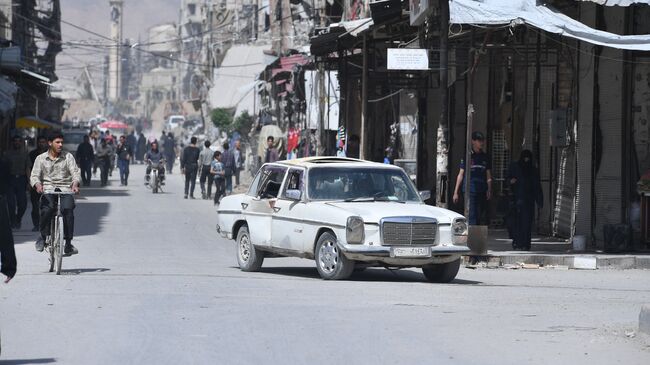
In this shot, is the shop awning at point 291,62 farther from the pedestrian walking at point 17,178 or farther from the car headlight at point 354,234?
the car headlight at point 354,234

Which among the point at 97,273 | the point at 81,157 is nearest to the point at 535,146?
the point at 97,273

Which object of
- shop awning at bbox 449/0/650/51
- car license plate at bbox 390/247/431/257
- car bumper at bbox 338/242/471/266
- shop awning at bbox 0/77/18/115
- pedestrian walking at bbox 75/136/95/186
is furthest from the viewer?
pedestrian walking at bbox 75/136/95/186

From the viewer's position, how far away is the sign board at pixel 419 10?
800 inches

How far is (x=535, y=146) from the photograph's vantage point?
25.9 metres

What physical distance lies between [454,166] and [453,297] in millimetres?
14857

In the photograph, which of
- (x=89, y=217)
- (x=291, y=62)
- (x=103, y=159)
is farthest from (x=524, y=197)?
(x=103, y=159)

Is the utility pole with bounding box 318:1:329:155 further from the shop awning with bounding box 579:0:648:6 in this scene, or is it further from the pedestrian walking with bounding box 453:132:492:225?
the shop awning with bounding box 579:0:648:6

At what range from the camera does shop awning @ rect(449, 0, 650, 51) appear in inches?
733

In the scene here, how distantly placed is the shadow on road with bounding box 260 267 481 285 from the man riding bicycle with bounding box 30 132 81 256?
281 centimetres

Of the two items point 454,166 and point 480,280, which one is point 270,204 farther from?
point 454,166

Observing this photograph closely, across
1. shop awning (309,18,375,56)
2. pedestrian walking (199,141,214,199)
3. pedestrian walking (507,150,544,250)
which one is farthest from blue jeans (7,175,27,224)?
pedestrian walking (199,141,214,199)

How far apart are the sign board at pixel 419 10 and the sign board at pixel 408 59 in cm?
48

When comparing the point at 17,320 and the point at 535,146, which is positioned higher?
the point at 535,146

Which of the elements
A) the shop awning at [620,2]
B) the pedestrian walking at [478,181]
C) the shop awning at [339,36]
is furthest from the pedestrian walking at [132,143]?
the shop awning at [620,2]
